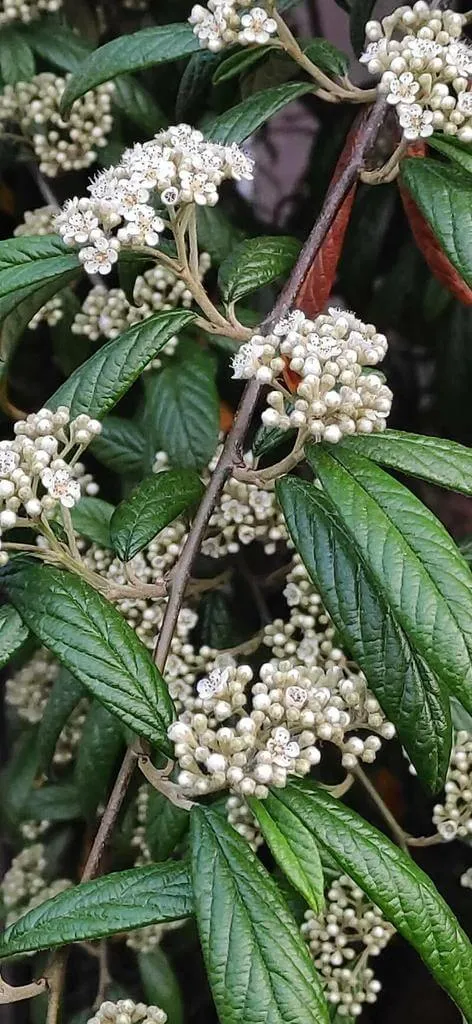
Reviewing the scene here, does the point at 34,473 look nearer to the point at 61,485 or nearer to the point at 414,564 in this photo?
the point at 61,485

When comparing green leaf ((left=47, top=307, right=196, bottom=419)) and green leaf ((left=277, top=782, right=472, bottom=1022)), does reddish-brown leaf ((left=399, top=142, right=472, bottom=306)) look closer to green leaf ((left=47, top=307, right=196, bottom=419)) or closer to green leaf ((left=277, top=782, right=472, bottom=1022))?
green leaf ((left=47, top=307, right=196, bottom=419))

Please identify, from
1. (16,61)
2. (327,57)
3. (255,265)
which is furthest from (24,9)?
(255,265)

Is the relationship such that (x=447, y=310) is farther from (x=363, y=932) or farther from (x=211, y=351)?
(x=363, y=932)

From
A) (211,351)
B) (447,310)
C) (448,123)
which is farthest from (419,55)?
(447,310)

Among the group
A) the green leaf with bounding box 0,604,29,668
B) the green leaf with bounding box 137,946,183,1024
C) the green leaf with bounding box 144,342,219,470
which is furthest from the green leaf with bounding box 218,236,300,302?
the green leaf with bounding box 137,946,183,1024

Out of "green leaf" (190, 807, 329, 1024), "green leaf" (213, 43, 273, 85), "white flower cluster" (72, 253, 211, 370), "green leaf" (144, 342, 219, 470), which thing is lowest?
"green leaf" (190, 807, 329, 1024)

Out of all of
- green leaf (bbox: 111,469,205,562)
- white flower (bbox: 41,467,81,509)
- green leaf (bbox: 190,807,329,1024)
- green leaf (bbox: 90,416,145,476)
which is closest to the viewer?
green leaf (bbox: 190,807,329,1024)
